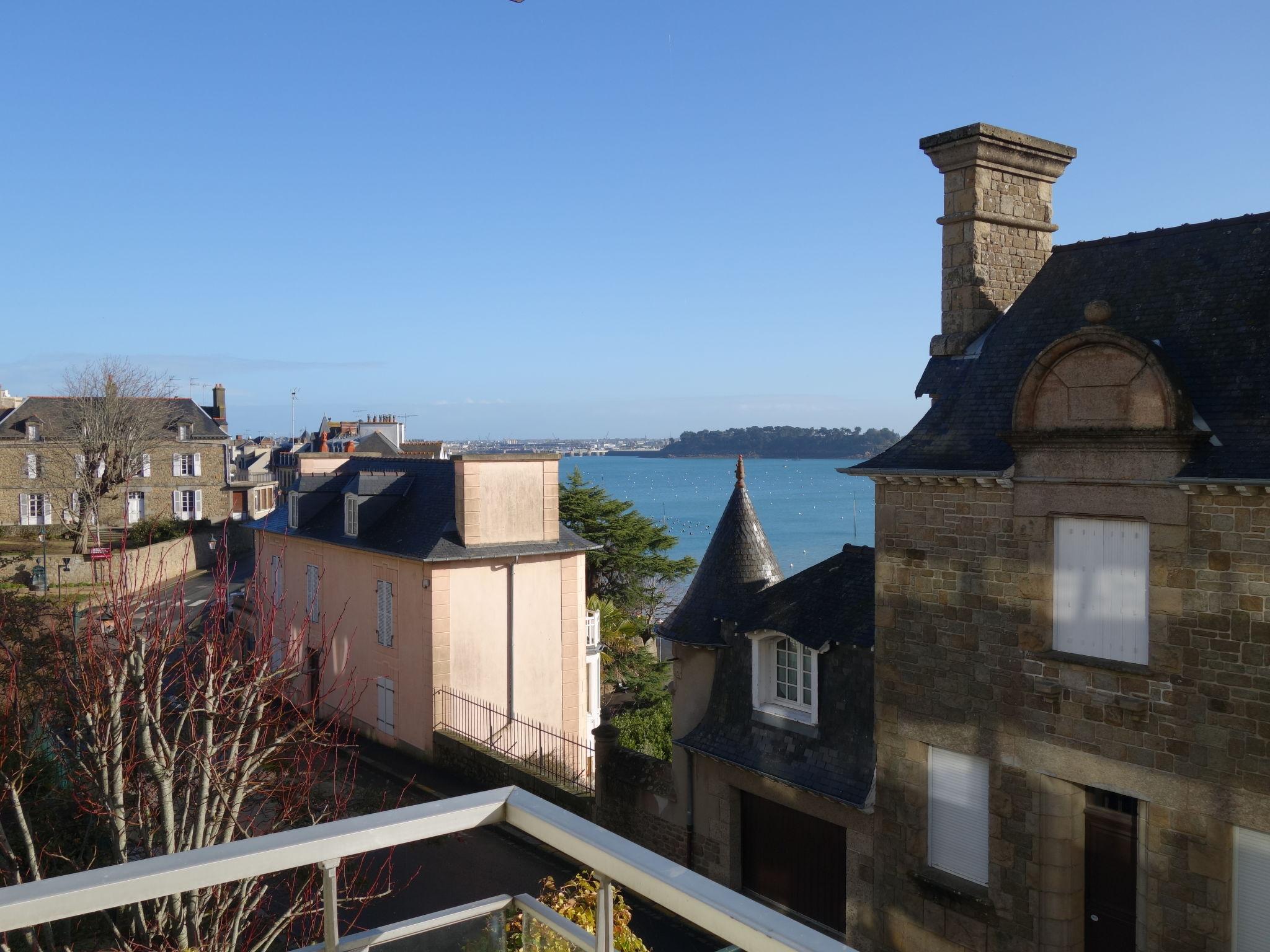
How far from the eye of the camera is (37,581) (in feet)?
132

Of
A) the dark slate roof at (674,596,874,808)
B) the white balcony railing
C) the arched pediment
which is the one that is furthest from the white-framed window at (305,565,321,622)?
the white balcony railing

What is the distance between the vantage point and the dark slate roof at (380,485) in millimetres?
25453

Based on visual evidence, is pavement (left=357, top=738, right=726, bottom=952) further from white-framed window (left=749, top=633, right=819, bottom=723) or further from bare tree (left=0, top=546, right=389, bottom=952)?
white-framed window (left=749, top=633, right=819, bottom=723)

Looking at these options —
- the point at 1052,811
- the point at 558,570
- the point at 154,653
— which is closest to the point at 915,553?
the point at 1052,811

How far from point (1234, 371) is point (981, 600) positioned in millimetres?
3513

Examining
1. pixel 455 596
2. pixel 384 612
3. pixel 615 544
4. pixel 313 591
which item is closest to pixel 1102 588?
pixel 455 596

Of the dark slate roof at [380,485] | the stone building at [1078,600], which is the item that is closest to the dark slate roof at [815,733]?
the stone building at [1078,600]

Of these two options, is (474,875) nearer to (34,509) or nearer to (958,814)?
(958,814)

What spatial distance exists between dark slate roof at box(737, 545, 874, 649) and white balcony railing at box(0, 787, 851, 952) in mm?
11347

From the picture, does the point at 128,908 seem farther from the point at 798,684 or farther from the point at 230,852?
the point at 798,684

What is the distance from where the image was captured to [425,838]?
2.85 metres

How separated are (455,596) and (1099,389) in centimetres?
1476

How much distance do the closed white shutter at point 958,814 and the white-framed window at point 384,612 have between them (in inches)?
565

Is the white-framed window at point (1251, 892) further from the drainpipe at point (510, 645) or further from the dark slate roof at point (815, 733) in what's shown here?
the drainpipe at point (510, 645)
